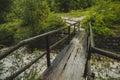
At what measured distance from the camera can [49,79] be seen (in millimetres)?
3768

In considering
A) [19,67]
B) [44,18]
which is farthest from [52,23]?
[19,67]

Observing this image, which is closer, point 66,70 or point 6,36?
point 66,70

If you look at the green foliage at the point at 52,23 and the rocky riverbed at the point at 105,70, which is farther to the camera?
the green foliage at the point at 52,23

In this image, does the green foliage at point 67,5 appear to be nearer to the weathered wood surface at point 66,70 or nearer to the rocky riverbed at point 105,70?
the rocky riverbed at point 105,70

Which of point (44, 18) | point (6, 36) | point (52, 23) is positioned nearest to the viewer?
point (52, 23)

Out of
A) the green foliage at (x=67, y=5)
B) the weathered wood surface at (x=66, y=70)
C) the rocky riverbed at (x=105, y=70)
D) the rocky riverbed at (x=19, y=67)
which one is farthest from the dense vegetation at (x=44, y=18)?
the green foliage at (x=67, y=5)

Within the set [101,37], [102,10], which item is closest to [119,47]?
[101,37]

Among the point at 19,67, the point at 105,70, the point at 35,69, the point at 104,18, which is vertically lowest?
the point at 35,69

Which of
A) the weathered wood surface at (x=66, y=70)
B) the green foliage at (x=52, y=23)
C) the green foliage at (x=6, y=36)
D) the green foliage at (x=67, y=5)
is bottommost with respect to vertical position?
the green foliage at (x=6, y=36)

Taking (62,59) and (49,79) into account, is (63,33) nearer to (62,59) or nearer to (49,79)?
(62,59)

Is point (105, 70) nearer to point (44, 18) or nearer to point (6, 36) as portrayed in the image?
point (44, 18)

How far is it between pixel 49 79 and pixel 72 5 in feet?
86.8

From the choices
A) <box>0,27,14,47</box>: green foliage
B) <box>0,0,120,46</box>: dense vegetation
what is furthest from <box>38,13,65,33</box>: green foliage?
<box>0,27,14,47</box>: green foliage

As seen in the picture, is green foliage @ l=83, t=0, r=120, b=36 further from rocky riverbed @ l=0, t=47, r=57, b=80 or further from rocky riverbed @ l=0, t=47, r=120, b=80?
rocky riverbed @ l=0, t=47, r=57, b=80
